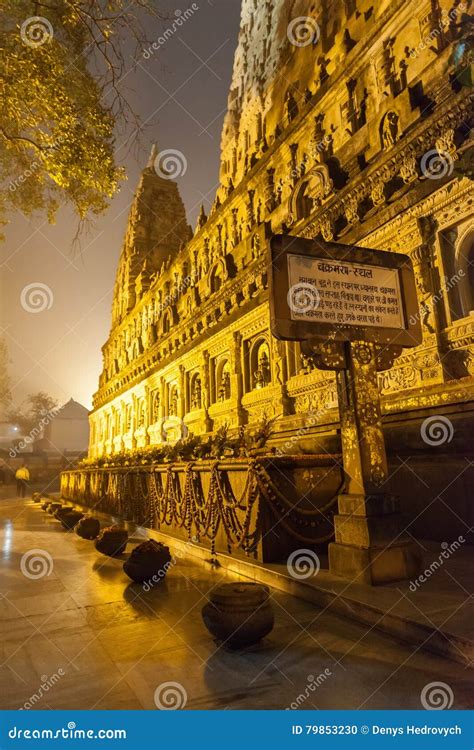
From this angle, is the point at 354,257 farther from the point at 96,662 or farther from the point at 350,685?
the point at 96,662

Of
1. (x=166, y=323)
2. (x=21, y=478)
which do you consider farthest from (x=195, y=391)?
(x=21, y=478)

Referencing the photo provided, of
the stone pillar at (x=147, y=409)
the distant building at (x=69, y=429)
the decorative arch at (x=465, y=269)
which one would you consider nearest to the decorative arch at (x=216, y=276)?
the stone pillar at (x=147, y=409)

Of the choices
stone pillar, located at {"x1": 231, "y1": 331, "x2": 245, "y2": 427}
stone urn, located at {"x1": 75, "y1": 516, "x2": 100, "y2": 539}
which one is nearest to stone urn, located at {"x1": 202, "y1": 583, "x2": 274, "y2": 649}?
stone urn, located at {"x1": 75, "y1": 516, "x2": 100, "y2": 539}

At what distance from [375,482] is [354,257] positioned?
2.82 metres

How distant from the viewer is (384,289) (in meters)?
5.62

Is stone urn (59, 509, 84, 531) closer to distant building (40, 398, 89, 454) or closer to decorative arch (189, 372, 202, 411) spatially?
decorative arch (189, 372, 202, 411)

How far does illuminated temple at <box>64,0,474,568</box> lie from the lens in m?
8.27

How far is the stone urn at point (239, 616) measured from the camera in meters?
3.46

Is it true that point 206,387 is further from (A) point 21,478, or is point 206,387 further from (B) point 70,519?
(A) point 21,478

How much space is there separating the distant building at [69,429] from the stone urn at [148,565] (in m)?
77.9

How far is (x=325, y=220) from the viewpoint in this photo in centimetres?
1234

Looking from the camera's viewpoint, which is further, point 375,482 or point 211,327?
point 211,327

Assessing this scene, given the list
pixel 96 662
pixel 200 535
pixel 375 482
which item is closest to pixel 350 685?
pixel 96 662

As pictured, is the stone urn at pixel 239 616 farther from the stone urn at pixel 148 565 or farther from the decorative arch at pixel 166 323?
the decorative arch at pixel 166 323
